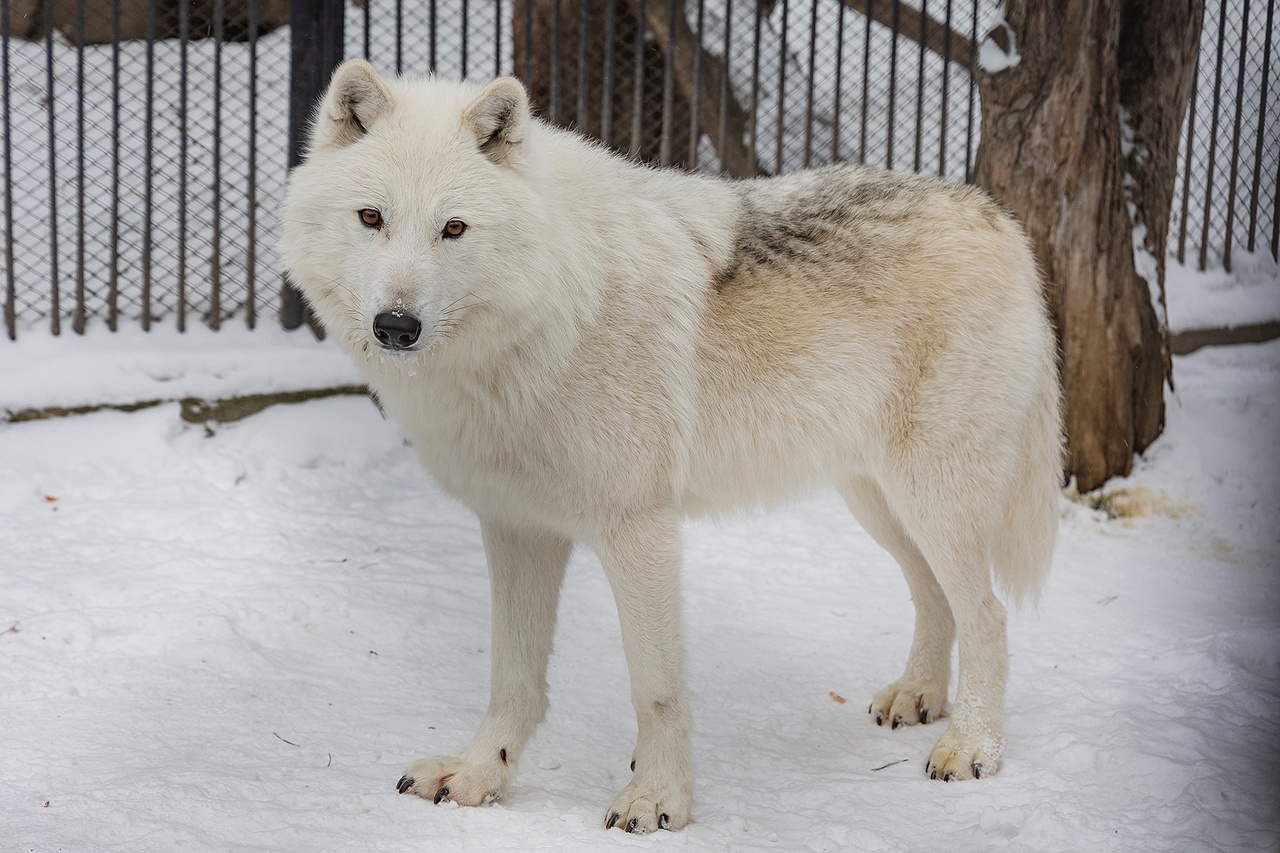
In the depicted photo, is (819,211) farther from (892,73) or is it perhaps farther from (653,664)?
(892,73)

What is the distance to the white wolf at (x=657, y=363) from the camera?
285 centimetres

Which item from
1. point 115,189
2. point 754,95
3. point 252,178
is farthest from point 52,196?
point 754,95

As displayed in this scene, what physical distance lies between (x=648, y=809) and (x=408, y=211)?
1.75 meters

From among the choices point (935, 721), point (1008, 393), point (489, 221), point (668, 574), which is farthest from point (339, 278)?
point (935, 721)

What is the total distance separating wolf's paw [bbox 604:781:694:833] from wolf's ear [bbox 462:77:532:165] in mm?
1785

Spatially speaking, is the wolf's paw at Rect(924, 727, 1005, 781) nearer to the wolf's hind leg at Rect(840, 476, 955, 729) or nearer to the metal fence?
the wolf's hind leg at Rect(840, 476, 955, 729)

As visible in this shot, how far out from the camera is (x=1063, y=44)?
18.4 feet

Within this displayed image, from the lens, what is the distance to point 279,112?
27.3ft

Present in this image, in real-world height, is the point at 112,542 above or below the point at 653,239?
below

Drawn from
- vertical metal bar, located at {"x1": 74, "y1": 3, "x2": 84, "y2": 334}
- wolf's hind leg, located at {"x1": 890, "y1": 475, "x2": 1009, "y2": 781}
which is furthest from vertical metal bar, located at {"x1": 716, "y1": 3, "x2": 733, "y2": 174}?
wolf's hind leg, located at {"x1": 890, "y1": 475, "x2": 1009, "y2": 781}

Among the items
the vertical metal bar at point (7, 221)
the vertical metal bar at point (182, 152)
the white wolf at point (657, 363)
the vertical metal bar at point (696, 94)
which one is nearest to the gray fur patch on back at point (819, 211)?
the white wolf at point (657, 363)

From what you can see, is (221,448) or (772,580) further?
(221,448)

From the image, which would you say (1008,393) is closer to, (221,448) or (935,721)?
(935,721)

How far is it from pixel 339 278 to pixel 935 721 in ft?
8.55
